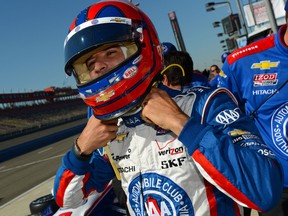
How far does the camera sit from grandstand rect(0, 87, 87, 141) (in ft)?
117

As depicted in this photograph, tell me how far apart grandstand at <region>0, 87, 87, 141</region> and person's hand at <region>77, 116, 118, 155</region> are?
29505mm

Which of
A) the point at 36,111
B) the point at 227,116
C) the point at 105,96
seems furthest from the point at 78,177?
the point at 36,111

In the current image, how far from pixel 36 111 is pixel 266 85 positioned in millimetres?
46330

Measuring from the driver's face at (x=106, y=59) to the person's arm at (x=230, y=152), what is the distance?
0.36m

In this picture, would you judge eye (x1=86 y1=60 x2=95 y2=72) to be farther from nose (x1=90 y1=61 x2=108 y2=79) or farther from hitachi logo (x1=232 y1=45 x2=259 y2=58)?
hitachi logo (x1=232 y1=45 x2=259 y2=58)

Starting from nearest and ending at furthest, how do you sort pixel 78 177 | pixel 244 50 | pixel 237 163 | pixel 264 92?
pixel 237 163, pixel 78 177, pixel 264 92, pixel 244 50

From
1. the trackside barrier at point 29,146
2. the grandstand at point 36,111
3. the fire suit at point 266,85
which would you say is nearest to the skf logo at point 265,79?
the fire suit at point 266,85

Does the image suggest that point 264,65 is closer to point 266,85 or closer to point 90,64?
point 266,85

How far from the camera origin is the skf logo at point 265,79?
2.21m

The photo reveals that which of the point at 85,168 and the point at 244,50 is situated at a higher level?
the point at 244,50

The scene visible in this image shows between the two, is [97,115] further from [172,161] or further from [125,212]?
[125,212]

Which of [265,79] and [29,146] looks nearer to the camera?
[265,79]

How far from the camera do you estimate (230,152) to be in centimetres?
112

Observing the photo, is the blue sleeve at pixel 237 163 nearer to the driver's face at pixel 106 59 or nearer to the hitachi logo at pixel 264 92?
the driver's face at pixel 106 59
